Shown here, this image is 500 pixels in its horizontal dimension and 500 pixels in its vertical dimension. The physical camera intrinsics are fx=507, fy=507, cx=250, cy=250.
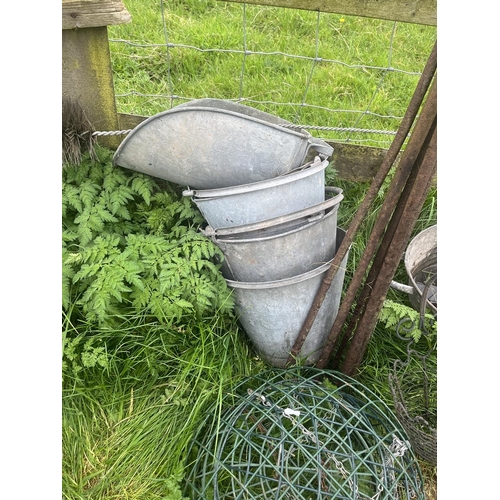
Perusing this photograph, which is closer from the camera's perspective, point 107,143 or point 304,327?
point 304,327

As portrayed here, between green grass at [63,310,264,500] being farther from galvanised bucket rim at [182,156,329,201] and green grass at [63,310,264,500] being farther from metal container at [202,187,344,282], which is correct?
galvanised bucket rim at [182,156,329,201]

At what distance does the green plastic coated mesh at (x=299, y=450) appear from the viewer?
168 cm

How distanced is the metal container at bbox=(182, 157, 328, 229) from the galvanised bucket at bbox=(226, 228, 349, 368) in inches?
10.9

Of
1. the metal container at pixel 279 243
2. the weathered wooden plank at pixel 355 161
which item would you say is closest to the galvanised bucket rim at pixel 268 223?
the metal container at pixel 279 243

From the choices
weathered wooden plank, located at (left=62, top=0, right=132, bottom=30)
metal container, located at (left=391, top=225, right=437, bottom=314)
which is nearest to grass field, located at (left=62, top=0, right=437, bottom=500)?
metal container, located at (left=391, top=225, right=437, bottom=314)

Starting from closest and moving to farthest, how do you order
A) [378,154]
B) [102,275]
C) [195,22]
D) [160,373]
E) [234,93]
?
1. [102,275]
2. [160,373]
3. [378,154]
4. [234,93]
5. [195,22]

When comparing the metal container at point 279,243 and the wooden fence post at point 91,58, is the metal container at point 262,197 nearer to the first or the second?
the metal container at point 279,243

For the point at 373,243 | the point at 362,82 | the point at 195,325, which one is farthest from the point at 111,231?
the point at 362,82

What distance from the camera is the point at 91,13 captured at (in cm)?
196

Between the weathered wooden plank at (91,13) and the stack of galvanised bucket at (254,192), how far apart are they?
44 cm

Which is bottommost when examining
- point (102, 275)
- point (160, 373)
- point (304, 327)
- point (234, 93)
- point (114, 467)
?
point (114, 467)

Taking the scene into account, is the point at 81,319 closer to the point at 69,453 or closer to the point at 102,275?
the point at 102,275

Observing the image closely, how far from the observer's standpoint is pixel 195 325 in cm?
213

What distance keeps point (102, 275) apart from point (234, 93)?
1.87 meters
